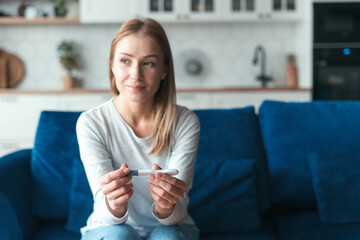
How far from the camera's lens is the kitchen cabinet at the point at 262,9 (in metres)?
4.21

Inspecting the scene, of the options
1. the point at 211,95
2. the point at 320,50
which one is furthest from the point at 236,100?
the point at 320,50

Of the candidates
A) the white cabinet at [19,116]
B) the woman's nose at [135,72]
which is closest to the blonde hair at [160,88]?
the woman's nose at [135,72]

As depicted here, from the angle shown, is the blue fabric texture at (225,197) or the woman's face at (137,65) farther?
the blue fabric texture at (225,197)

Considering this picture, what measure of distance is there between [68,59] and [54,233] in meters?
3.14

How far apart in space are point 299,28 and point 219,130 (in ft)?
10.1

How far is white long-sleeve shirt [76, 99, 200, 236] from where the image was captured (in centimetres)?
132

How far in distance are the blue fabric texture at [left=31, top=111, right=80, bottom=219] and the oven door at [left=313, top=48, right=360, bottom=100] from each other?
3003mm

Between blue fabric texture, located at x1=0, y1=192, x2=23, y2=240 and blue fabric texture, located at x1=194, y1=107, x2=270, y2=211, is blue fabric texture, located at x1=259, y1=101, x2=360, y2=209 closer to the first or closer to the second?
blue fabric texture, located at x1=194, y1=107, x2=270, y2=211

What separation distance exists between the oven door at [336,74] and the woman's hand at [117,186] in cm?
329

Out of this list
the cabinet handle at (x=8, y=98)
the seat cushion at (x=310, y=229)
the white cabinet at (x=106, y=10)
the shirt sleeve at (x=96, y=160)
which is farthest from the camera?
the white cabinet at (x=106, y=10)

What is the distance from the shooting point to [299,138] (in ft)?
5.87

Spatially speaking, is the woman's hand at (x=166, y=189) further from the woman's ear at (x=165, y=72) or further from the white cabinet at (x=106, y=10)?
the white cabinet at (x=106, y=10)

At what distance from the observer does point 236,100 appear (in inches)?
156

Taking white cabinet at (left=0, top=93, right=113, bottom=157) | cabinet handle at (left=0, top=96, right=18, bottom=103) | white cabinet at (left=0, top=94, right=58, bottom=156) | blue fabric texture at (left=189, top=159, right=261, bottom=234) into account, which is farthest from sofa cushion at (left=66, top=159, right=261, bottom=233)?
cabinet handle at (left=0, top=96, right=18, bottom=103)
